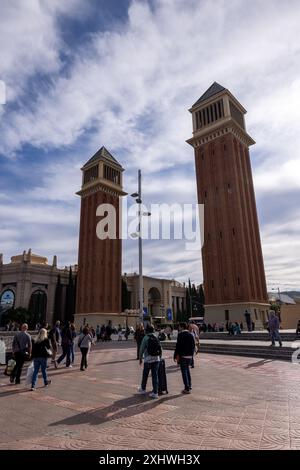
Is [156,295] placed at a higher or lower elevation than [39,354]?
higher

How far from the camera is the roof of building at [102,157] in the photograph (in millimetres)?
59847

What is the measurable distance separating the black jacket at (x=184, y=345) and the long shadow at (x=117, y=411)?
945 millimetres

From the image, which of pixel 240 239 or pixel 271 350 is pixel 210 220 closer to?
pixel 240 239

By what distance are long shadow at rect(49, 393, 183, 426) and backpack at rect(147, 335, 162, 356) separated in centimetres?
94

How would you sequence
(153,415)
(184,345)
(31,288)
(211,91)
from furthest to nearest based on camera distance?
(31,288) → (211,91) → (184,345) → (153,415)

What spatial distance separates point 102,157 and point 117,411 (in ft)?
186

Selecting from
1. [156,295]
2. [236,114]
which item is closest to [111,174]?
[236,114]

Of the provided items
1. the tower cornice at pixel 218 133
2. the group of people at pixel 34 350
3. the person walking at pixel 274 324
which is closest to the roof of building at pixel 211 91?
the tower cornice at pixel 218 133

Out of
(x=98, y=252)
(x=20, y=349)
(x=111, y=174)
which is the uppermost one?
(x=111, y=174)

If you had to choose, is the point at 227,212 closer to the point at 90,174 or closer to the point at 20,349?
the point at 90,174

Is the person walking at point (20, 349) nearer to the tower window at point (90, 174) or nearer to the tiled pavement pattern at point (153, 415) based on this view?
the tiled pavement pattern at point (153, 415)

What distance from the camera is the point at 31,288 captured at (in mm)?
65312

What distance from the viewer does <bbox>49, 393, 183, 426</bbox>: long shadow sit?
17.5 feet

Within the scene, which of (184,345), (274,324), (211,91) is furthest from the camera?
(211,91)
